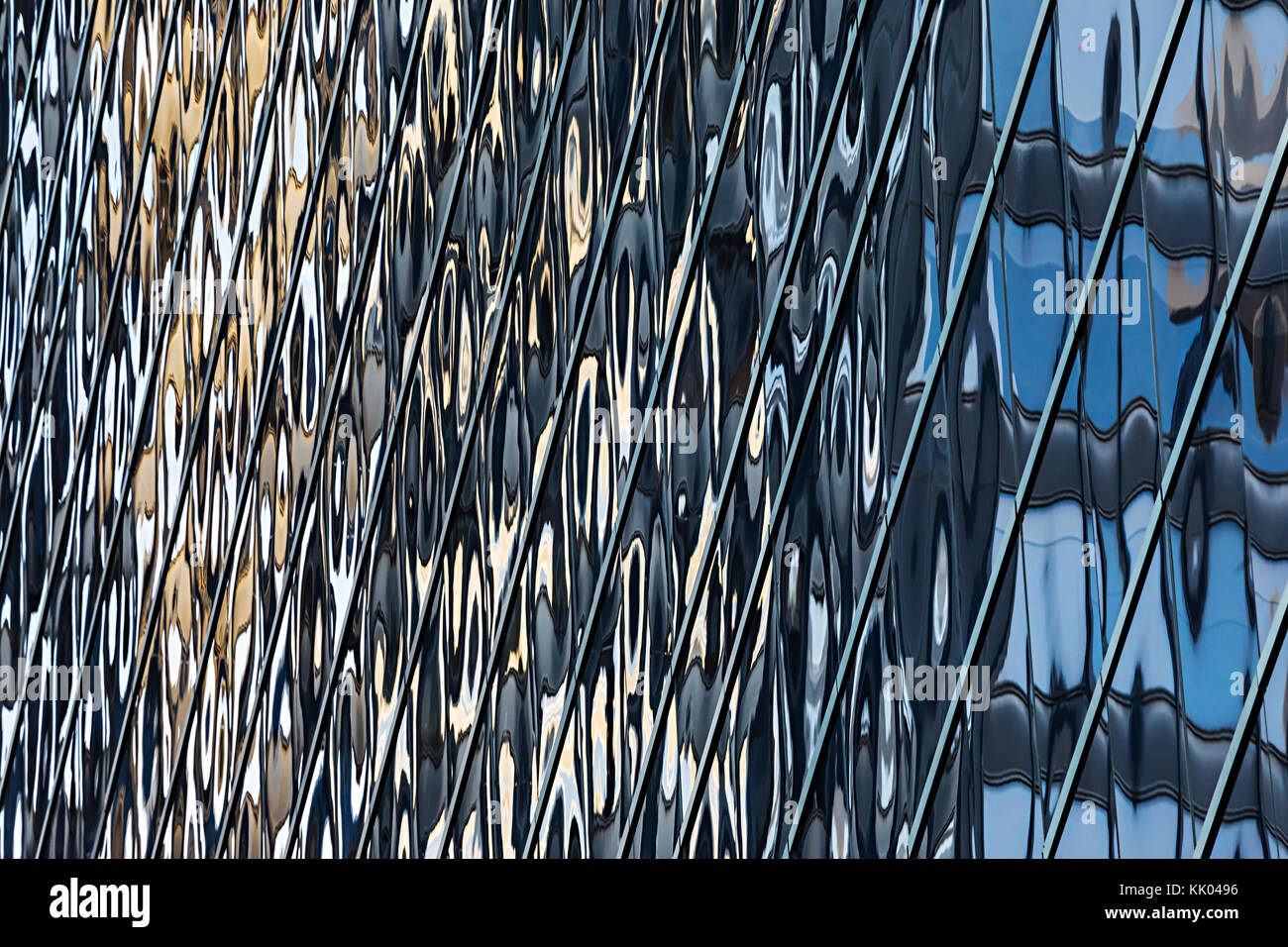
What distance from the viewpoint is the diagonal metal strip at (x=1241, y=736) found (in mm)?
9680

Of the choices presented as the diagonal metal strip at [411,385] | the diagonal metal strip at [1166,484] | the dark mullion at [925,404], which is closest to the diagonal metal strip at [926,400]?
the dark mullion at [925,404]

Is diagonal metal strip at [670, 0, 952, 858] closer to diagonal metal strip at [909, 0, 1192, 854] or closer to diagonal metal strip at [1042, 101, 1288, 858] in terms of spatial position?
diagonal metal strip at [909, 0, 1192, 854]

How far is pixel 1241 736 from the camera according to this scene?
Result: 9.70 meters

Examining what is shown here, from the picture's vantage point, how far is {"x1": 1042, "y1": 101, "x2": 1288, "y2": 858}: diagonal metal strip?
32.1 ft

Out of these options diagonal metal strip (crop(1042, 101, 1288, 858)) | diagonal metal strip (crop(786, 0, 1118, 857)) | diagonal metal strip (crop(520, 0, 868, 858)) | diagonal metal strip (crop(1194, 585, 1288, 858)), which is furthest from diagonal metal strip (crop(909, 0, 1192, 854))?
diagonal metal strip (crop(520, 0, 868, 858))

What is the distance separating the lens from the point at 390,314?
12.0 metres

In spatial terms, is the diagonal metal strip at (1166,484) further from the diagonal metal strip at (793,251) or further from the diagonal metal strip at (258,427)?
the diagonal metal strip at (258,427)

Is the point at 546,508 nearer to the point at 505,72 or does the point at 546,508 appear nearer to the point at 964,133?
the point at 505,72

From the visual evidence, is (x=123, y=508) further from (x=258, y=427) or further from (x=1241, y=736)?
(x=1241, y=736)

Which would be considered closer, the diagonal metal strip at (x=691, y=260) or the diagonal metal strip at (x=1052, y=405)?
the diagonal metal strip at (x=1052, y=405)

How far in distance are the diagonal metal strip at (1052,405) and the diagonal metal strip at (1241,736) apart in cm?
193

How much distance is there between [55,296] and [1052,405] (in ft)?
33.0

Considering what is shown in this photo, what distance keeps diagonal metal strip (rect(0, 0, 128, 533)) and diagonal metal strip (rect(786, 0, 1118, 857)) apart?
28.6 ft

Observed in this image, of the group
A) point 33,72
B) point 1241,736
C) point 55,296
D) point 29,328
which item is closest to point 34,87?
point 33,72
